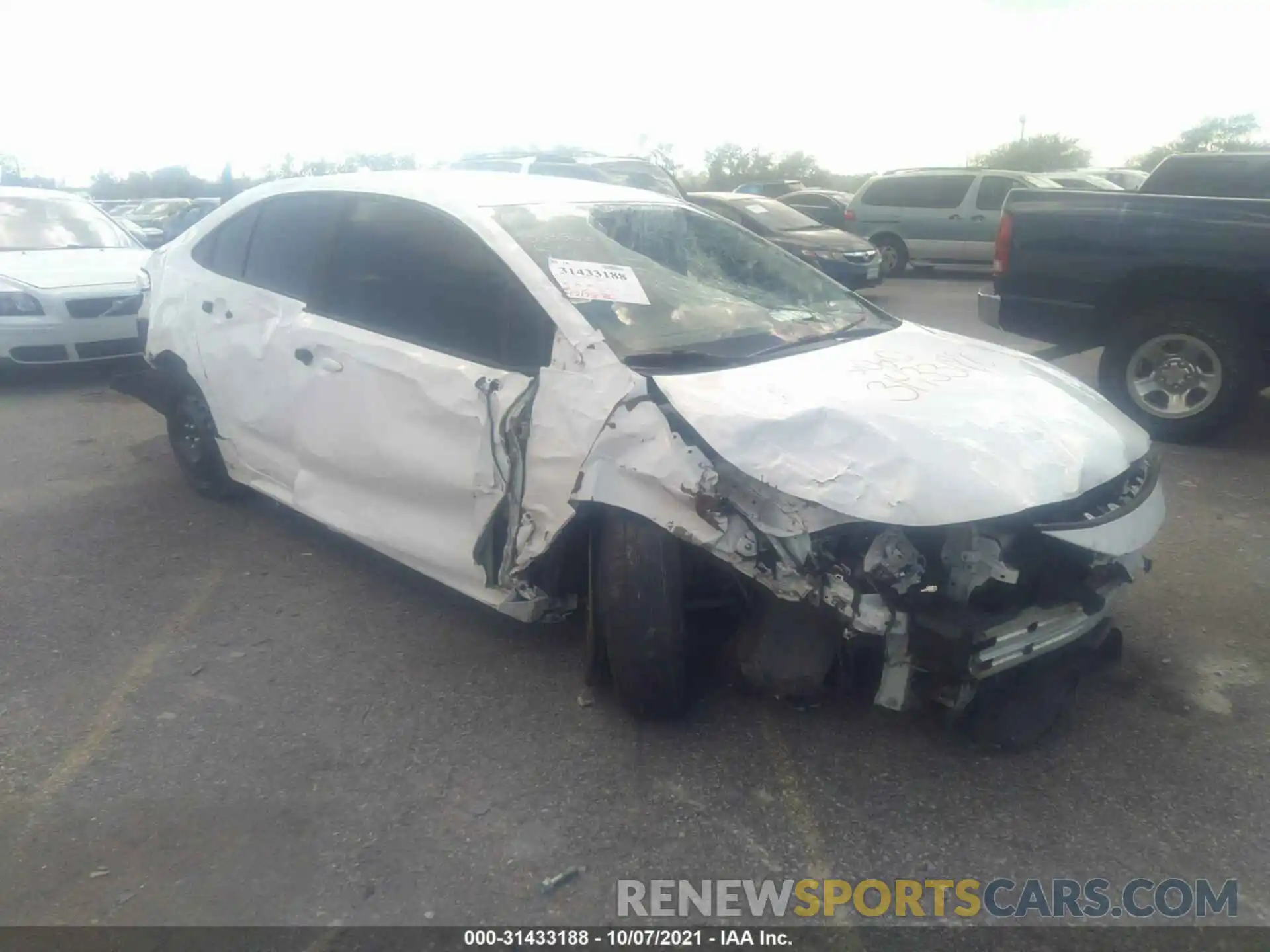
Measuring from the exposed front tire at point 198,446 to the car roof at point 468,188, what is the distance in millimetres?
1100

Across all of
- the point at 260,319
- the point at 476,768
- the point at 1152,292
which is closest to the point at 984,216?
the point at 1152,292

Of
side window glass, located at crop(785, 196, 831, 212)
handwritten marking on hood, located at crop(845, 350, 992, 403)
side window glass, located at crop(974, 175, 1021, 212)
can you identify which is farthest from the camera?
side window glass, located at crop(785, 196, 831, 212)

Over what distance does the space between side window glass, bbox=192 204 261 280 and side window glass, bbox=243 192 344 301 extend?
0.05 meters

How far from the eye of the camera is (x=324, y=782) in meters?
2.84

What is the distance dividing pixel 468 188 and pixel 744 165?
5078 centimetres

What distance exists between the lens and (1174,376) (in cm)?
604

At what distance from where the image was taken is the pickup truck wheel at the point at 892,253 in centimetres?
1595

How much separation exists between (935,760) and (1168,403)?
422cm

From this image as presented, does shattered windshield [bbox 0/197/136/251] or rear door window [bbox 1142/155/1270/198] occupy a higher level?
rear door window [bbox 1142/155/1270/198]

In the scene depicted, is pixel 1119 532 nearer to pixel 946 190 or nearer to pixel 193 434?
pixel 193 434

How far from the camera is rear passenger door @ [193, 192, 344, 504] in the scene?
4062 mm

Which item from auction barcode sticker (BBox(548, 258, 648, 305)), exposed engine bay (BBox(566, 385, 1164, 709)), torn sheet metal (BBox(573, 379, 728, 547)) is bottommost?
exposed engine bay (BBox(566, 385, 1164, 709))

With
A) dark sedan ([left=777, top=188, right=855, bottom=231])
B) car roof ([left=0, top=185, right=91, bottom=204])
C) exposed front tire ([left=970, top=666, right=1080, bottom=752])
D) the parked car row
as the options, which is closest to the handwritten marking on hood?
exposed front tire ([left=970, top=666, right=1080, bottom=752])
